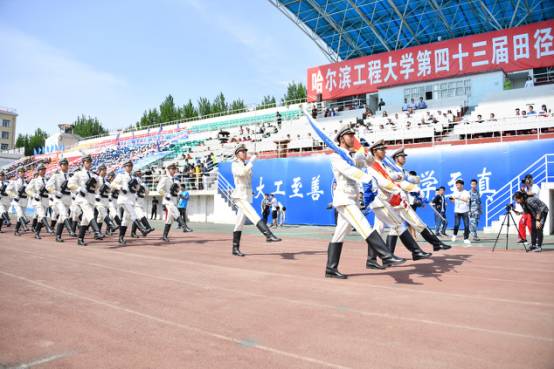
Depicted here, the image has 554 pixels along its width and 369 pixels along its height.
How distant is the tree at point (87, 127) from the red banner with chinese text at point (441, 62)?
179 feet

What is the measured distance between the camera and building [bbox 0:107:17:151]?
86188 mm

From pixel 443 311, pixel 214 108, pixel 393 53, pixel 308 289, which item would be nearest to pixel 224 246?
pixel 308 289

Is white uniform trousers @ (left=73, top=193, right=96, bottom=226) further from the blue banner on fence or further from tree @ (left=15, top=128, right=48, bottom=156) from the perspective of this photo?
tree @ (left=15, top=128, right=48, bottom=156)

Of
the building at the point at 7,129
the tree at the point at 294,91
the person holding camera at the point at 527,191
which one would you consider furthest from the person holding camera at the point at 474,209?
the building at the point at 7,129

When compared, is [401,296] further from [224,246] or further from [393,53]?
[393,53]

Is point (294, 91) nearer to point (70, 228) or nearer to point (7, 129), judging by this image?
point (70, 228)

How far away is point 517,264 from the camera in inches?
313

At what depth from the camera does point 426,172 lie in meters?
18.1

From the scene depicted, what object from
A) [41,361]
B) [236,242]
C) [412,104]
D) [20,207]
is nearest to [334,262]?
[236,242]

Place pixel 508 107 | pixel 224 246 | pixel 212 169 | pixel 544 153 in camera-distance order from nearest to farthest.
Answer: pixel 224 246 < pixel 544 153 < pixel 508 107 < pixel 212 169

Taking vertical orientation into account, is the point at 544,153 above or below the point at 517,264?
above

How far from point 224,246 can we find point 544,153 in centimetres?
1282

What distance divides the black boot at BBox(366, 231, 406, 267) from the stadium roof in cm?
2725

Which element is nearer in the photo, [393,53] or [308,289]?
[308,289]
